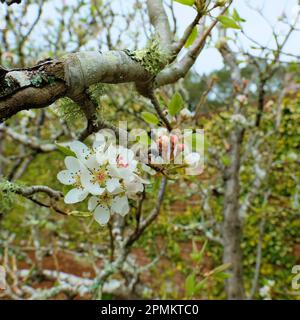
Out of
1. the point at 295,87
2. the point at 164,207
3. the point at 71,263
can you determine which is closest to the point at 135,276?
the point at 164,207

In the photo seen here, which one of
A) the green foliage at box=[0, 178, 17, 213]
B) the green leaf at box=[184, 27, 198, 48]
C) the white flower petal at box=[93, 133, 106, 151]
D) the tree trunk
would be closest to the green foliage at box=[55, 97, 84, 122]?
the white flower petal at box=[93, 133, 106, 151]

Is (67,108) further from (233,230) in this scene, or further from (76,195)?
(233,230)

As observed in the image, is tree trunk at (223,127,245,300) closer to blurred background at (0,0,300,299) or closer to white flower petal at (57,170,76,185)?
blurred background at (0,0,300,299)

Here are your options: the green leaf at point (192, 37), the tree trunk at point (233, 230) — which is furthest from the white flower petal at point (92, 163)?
the tree trunk at point (233, 230)

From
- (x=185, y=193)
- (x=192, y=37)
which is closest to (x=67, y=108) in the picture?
(x=192, y=37)

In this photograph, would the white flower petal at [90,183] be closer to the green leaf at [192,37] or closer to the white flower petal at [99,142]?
the white flower petal at [99,142]

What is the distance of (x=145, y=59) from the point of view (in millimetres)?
722

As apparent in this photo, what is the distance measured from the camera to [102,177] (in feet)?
2.17

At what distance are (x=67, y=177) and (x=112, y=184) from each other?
102mm

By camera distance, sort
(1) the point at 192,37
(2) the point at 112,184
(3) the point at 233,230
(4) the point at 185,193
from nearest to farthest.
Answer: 1. (2) the point at 112,184
2. (1) the point at 192,37
3. (3) the point at 233,230
4. (4) the point at 185,193

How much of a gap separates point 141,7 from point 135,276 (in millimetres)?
1914

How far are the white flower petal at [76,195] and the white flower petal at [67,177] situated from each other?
0.07 ft

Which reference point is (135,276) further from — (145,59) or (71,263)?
(71,263)

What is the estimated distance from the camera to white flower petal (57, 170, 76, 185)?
688mm
